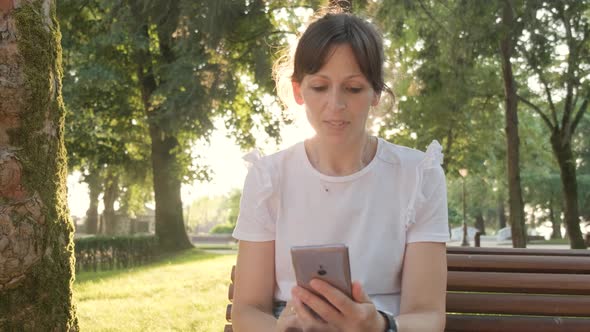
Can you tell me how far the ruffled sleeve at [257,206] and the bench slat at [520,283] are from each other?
99cm

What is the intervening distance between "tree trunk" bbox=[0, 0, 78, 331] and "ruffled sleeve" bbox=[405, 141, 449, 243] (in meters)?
2.09

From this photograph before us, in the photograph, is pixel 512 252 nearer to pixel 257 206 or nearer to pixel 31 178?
pixel 257 206

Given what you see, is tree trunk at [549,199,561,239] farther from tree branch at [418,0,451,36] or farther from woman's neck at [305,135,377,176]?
woman's neck at [305,135,377,176]

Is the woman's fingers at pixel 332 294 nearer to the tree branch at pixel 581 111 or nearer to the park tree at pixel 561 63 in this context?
the park tree at pixel 561 63

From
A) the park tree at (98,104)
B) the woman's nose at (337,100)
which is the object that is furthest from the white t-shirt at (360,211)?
the park tree at (98,104)

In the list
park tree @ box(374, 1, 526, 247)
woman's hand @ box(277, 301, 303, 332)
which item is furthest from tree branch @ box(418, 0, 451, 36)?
woman's hand @ box(277, 301, 303, 332)

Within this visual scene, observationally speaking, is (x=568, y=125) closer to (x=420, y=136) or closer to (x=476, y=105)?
(x=476, y=105)

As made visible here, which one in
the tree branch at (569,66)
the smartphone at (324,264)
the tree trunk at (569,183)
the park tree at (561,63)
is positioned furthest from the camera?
the tree trunk at (569,183)

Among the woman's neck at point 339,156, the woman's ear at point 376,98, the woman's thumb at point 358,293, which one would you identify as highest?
the woman's ear at point 376,98

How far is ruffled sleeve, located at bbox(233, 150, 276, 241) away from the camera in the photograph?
2.80m

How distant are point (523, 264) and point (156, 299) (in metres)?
8.28

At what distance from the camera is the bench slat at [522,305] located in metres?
3.24

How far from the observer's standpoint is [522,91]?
854 inches

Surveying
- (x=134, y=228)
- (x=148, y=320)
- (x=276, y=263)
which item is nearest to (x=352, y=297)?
(x=276, y=263)
